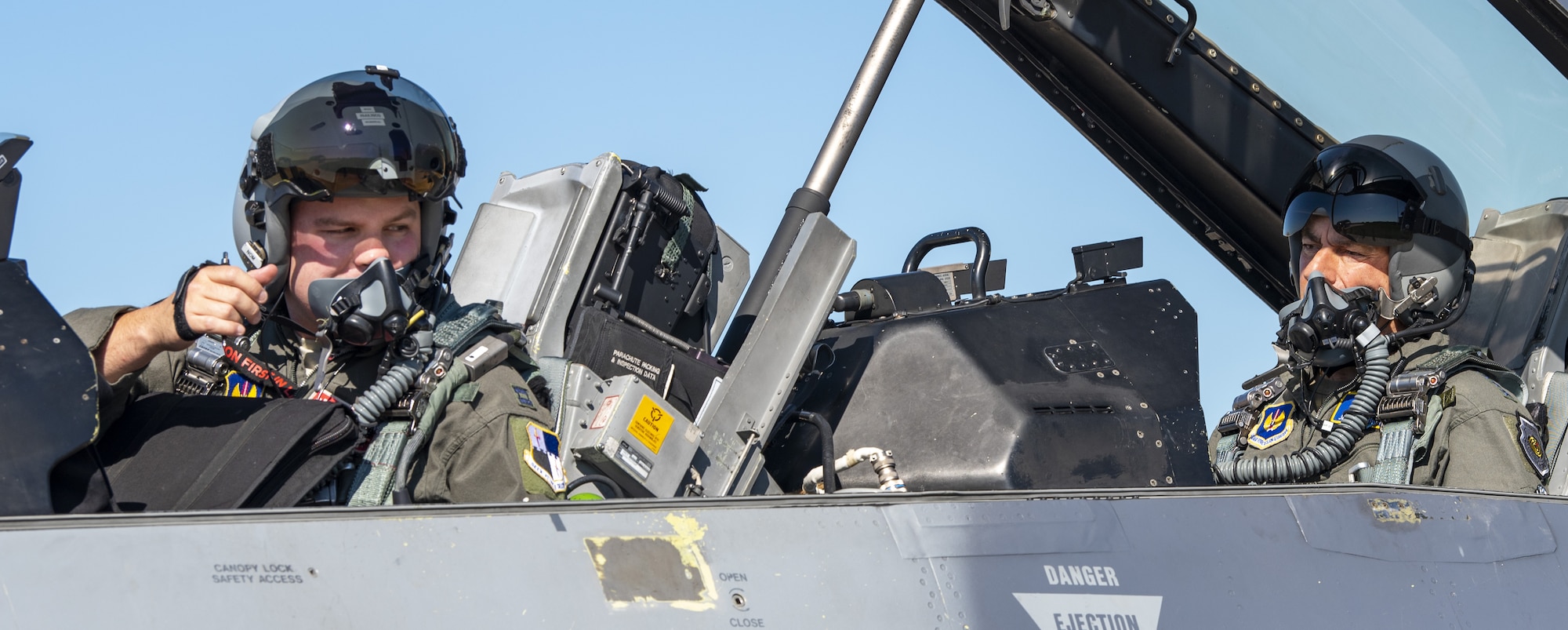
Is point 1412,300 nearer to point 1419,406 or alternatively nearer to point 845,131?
point 1419,406

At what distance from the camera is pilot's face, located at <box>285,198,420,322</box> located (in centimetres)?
201

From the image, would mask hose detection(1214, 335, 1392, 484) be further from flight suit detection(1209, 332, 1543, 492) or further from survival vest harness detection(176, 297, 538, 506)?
survival vest harness detection(176, 297, 538, 506)

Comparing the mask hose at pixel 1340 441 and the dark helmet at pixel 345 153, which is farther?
the mask hose at pixel 1340 441

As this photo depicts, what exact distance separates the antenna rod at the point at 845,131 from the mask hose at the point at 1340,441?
1.02 metres

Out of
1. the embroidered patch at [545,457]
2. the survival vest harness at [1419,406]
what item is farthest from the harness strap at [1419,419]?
the embroidered patch at [545,457]

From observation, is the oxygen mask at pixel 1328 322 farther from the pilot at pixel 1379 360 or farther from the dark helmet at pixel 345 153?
the dark helmet at pixel 345 153

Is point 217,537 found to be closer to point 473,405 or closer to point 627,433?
point 473,405

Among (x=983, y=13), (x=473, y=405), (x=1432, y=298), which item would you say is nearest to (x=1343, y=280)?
(x=1432, y=298)

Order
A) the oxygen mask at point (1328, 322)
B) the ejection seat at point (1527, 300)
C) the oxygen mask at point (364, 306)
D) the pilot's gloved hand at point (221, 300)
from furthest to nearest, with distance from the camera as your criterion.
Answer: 1. the ejection seat at point (1527, 300)
2. the oxygen mask at point (1328, 322)
3. the oxygen mask at point (364, 306)
4. the pilot's gloved hand at point (221, 300)

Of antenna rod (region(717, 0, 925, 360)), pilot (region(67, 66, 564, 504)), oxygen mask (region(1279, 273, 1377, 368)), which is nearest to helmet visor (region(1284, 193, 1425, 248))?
oxygen mask (region(1279, 273, 1377, 368))

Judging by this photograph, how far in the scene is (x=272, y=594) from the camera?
1.19 meters

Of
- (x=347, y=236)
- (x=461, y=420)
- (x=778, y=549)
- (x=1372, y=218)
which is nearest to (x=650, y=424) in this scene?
(x=461, y=420)

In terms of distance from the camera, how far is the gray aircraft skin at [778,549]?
1.19 m

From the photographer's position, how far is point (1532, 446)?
242 centimetres
